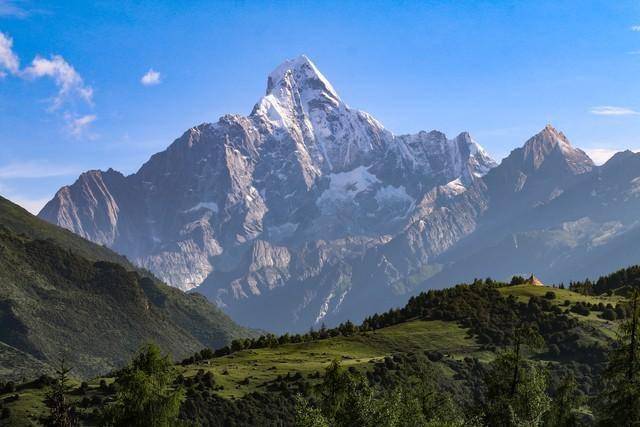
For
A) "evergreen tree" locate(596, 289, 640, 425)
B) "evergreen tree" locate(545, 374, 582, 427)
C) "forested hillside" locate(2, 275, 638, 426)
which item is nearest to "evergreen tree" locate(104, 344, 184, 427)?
"forested hillside" locate(2, 275, 638, 426)

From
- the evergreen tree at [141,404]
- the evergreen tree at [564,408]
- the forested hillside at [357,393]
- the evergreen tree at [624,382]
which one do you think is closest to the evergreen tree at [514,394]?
the forested hillside at [357,393]

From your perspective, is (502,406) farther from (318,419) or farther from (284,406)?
(284,406)

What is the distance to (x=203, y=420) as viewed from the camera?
156625mm

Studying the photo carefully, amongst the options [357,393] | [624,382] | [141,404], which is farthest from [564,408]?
[141,404]

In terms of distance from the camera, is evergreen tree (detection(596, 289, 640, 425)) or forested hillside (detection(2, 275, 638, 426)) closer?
evergreen tree (detection(596, 289, 640, 425))

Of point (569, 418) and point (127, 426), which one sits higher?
point (127, 426)

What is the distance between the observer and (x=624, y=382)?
3211 inches

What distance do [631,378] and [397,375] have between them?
10814 cm

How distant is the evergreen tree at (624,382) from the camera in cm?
8088

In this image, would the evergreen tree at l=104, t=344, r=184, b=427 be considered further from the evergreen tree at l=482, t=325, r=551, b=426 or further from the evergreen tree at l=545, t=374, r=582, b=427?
the evergreen tree at l=545, t=374, r=582, b=427

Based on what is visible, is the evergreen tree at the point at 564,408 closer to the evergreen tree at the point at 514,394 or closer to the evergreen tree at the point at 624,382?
the evergreen tree at the point at 514,394

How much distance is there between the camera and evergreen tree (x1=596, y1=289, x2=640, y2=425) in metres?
80.9

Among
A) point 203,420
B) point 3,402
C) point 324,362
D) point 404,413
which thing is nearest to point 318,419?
point 404,413

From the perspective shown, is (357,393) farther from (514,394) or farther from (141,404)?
(141,404)
